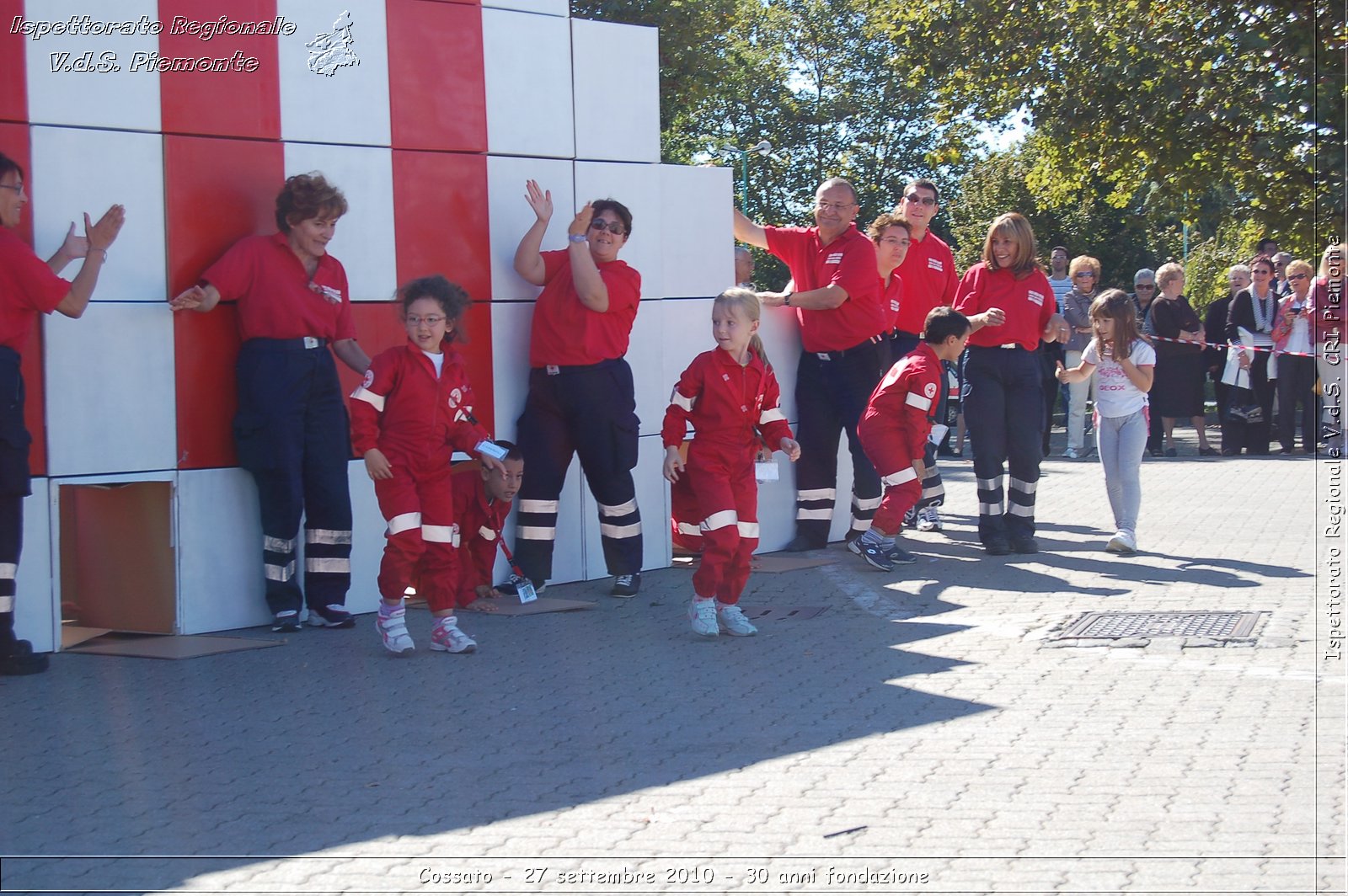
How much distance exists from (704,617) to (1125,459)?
3.80m

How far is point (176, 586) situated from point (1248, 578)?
5930mm

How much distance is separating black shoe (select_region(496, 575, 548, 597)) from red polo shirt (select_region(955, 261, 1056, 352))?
3.41 m

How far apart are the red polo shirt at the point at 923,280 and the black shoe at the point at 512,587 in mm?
3668

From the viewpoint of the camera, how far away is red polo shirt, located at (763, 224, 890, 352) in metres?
9.77

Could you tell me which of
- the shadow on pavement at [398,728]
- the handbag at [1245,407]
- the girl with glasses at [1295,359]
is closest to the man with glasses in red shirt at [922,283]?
the shadow on pavement at [398,728]

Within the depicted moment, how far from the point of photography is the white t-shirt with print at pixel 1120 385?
9602 millimetres

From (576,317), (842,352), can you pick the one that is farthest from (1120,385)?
(576,317)

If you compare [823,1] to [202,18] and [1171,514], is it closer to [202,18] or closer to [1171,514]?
[1171,514]

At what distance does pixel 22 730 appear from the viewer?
5691 mm

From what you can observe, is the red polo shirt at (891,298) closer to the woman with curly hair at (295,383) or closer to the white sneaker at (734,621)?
the white sneaker at (734,621)

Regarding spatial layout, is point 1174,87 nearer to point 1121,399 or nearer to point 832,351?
point 1121,399

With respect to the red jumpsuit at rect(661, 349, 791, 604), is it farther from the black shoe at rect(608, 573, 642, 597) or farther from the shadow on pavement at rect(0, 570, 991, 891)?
the black shoe at rect(608, 573, 642, 597)

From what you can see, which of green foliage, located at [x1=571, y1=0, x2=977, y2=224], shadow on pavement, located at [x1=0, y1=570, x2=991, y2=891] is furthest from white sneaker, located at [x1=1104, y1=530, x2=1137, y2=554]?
green foliage, located at [x1=571, y1=0, x2=977, y2=224]

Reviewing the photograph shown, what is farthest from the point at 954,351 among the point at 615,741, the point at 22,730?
the point at 22,730
